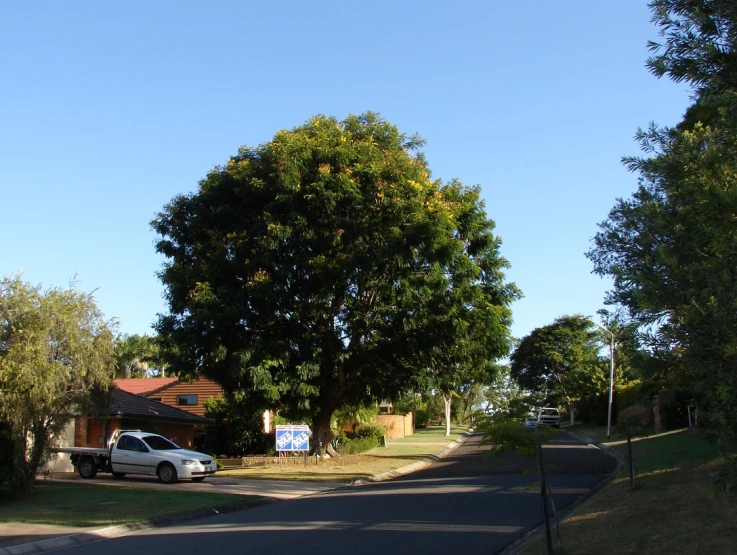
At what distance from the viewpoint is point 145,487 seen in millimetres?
22203

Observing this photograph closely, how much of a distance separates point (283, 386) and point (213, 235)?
669 cm

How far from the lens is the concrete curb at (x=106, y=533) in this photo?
11.8m

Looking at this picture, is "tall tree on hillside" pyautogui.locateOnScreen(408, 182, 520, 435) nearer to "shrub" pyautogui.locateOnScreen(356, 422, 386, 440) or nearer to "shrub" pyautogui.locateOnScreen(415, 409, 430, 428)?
"shrub" pyautogui.locateOnScreen(356, 422, 386, 440)

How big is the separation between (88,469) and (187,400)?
720 inches

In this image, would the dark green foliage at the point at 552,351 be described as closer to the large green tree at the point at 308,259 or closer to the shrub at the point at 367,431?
the shrub at the point at 367,431

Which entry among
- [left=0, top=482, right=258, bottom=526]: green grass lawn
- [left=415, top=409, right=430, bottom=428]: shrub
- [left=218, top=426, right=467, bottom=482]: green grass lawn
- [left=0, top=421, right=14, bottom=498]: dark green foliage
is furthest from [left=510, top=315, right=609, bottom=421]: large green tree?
[left=0, top=421, right=14, bottom=498]: dark green foliage

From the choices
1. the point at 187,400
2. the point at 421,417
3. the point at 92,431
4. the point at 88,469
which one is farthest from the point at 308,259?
the point at 421,417

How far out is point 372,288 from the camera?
28.0 m

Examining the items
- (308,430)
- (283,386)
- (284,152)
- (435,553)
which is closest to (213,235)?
(284,152)

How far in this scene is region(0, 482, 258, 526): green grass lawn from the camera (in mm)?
15117

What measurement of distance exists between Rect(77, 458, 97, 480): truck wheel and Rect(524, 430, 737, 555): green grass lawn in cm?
1806

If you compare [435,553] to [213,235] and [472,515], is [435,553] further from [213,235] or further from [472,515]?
[213,235]

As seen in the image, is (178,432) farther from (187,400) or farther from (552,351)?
(552,351)

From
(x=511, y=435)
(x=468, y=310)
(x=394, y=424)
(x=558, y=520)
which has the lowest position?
(x=394, y=424)
